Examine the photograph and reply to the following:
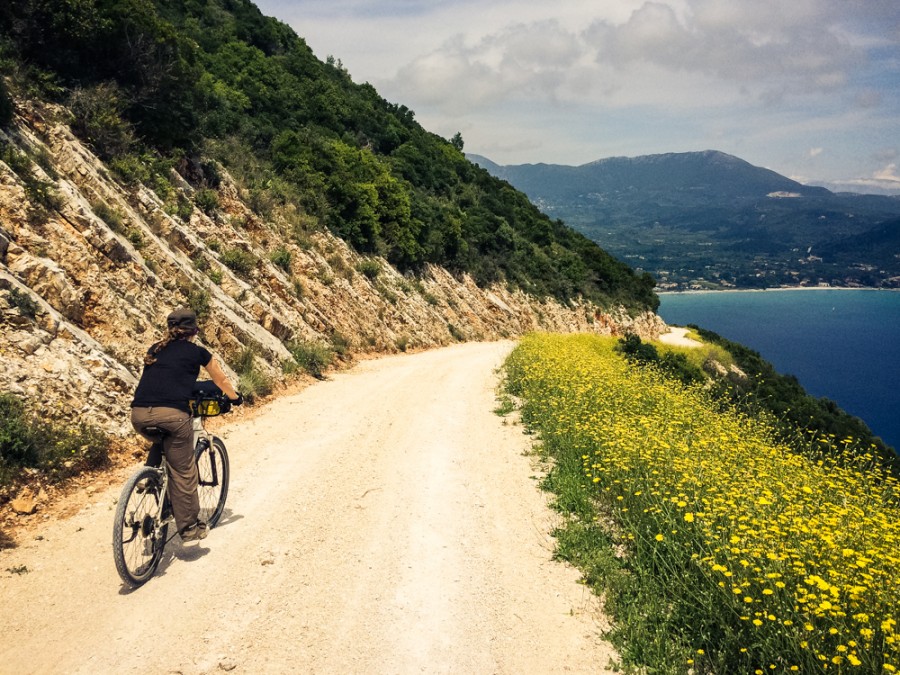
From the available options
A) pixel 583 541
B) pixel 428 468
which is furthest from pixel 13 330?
pixel 583 541

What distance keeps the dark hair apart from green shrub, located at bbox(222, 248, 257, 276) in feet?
40.5

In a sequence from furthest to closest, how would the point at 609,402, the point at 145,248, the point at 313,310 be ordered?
the point at 313,310 → the point at 145,248 → the point at 609,402

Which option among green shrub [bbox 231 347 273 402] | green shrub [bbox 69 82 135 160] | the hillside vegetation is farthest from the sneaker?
green shrub [bbox 69 82 135 160]

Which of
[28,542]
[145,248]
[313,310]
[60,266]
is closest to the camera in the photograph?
[28,542]

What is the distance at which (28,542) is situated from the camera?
5777 mm

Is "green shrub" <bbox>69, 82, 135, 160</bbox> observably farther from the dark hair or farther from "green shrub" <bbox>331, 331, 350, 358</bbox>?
the dark hair

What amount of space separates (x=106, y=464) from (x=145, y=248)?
726cm

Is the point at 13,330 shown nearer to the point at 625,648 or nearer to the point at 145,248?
the point at 145,248

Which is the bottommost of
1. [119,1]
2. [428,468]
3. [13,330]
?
[428,468]

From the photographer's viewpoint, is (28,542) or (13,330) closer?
(28,542)

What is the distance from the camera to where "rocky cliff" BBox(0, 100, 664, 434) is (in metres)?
8.20

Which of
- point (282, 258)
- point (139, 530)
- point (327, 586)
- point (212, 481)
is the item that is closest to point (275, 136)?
point (282, 258)

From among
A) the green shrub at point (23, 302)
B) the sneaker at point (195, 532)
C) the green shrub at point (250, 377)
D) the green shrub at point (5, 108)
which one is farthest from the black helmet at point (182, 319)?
the green shrub at point (5, 108)

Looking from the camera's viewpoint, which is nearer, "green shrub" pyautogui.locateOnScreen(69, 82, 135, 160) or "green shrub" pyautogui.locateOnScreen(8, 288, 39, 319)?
"green shrub" pyautogui.locateOnScreen(8, 288, 39, 319)
